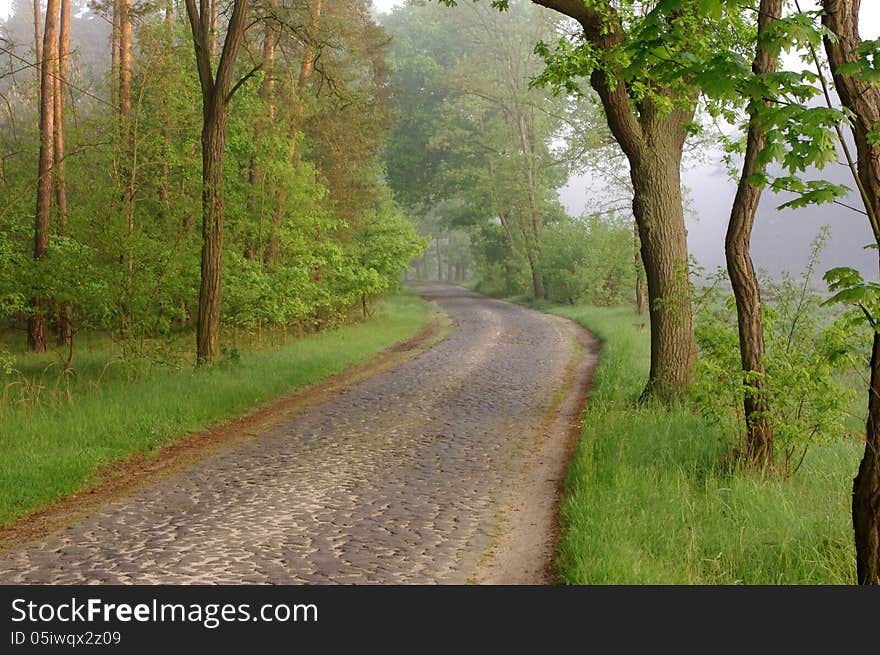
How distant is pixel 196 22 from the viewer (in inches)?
577

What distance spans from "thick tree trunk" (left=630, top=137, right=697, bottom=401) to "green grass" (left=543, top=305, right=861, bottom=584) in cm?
169

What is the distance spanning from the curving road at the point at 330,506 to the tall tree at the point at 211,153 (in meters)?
3.62

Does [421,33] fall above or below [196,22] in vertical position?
above

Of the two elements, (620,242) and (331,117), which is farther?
(620,242)

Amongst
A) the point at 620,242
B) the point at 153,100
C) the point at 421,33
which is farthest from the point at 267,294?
the point at 421,33

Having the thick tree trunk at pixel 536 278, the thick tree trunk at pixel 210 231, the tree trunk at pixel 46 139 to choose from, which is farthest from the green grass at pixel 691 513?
the thick tree trunk at pixel 536 278

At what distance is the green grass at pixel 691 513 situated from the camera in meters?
5.30

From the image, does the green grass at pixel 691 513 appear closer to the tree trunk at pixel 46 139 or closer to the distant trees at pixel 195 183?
the distant trees at pixel 195 183

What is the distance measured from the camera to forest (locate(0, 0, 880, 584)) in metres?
4.73

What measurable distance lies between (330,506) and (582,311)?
26441 millimetres

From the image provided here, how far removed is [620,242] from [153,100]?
23404 millimetres

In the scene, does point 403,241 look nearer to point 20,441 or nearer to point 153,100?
point 153,100

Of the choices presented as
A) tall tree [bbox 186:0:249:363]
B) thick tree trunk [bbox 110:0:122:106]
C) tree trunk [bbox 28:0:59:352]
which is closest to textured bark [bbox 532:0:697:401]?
tall tree [bbox 186:0:249:363]

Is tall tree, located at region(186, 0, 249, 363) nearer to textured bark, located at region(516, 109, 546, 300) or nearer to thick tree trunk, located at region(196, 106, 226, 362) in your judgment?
thick tree trunk, located at region(196, 106, 226, 362)
